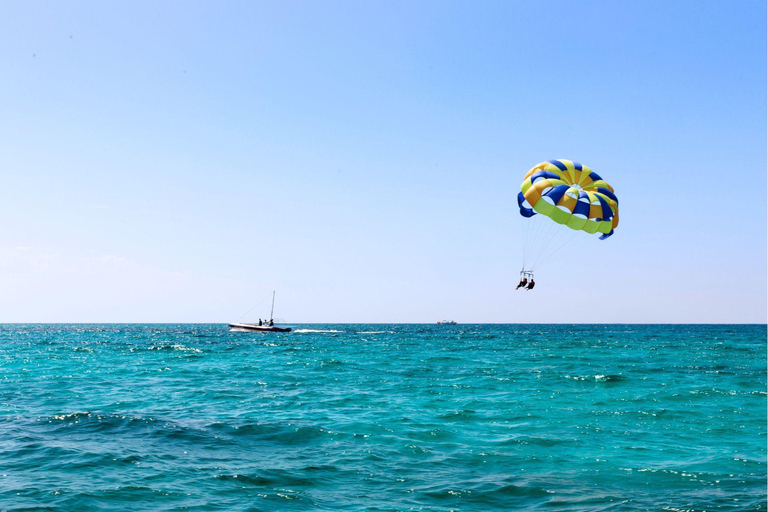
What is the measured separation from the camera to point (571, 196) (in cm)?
2338

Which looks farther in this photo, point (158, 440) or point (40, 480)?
point (158, 440)

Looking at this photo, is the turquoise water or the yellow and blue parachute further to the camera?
the yellow and blue parachute

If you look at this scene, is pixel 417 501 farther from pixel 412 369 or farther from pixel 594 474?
pixel 412 369

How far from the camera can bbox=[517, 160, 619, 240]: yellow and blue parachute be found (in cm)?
2336

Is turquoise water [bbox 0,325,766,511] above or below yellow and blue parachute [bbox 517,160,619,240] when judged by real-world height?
below

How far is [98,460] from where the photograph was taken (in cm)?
1351

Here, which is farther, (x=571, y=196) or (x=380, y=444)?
(x=571, y=196)

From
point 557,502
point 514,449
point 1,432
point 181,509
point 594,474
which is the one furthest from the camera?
point 1,432

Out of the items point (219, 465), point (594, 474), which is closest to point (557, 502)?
point (594, 474)

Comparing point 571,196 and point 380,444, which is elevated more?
point 571,196

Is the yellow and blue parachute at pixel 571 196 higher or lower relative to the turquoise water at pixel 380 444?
higher

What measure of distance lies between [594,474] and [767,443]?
7.06 m

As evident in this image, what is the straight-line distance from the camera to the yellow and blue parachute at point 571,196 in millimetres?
23359

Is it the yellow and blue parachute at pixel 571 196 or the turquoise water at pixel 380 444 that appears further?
the yellow and blue parachute at pixel 571 196
